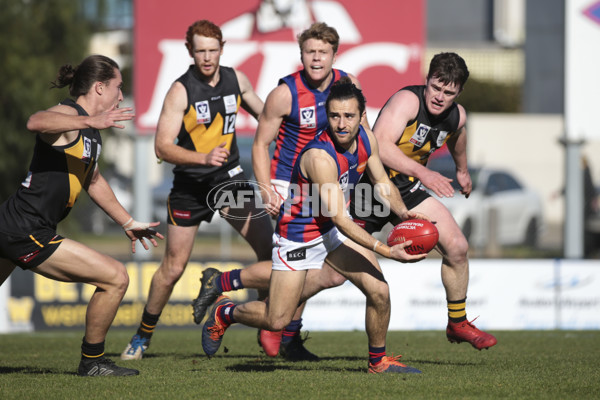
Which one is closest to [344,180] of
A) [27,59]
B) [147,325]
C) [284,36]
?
[147,325]

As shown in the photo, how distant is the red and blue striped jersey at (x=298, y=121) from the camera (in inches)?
270

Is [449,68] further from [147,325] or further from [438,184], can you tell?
[147,325]

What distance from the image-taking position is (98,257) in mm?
5977

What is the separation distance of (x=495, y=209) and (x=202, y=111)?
7.85 meters

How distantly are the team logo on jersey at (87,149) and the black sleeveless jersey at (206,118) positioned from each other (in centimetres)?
114

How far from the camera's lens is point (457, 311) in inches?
269

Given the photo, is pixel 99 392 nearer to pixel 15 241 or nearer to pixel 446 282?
pixel 15 241

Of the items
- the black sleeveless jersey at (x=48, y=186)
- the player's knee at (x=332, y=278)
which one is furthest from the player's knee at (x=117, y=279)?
the player's knee at (x=332, y=278)

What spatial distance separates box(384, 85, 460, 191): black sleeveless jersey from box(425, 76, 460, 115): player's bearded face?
9 centimetres

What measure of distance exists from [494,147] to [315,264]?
21693 mm

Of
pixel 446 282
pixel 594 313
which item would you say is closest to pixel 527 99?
pixel 594 313

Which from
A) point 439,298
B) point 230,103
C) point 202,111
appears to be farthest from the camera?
point 439,298

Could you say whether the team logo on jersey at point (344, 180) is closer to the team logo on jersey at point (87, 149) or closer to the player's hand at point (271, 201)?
the player's hand at point (271, 201)

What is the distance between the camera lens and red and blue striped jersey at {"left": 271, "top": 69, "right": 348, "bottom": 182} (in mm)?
6848
